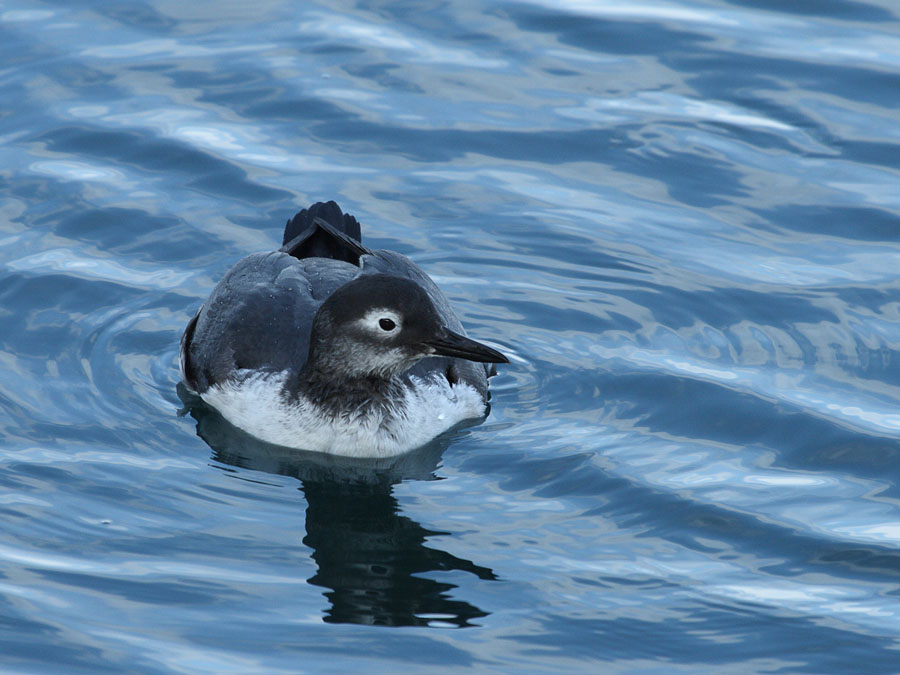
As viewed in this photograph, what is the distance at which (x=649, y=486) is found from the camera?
987 centimetres

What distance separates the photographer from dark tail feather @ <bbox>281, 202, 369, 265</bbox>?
1159cm

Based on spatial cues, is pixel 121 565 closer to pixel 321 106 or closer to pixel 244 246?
pixel 244 246

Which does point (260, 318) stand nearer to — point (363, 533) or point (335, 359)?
point (335, 359)

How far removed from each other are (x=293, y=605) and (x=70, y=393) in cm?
322

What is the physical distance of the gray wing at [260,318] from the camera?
10609 millimetres

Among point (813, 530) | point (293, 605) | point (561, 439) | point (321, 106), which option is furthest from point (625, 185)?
point (293, 605)

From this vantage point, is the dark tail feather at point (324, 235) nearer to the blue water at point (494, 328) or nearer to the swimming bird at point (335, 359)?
the swimming bird at point (335, 359)

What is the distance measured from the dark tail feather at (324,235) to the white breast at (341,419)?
1.45m

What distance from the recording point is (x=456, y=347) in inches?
388

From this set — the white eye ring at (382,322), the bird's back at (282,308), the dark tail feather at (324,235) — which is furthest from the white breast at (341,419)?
the dark tail feather at (324,235)

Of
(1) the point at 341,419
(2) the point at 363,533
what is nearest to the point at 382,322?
(1) the point at 341,419

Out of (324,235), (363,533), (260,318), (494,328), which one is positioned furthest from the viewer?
(494,328)

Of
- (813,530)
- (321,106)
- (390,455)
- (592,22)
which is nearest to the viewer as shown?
(813,530)

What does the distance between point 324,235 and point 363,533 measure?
3.00m
